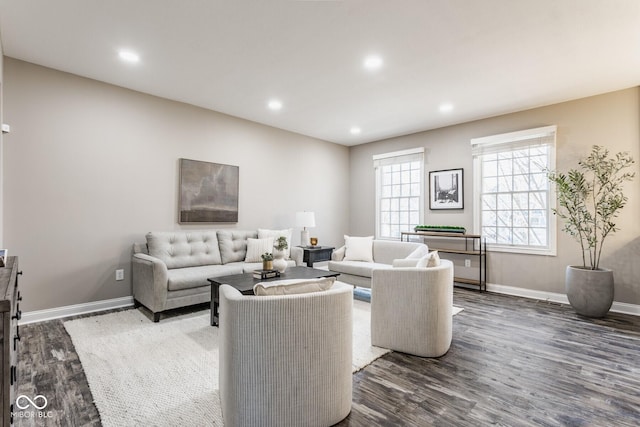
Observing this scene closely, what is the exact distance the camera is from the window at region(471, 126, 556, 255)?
4.43 metres

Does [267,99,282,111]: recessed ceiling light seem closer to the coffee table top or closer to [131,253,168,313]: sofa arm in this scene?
the coffee table top

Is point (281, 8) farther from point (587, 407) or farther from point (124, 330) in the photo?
point (587, 407)

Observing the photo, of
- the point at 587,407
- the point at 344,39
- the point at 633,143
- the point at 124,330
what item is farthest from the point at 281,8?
the point at 633,143

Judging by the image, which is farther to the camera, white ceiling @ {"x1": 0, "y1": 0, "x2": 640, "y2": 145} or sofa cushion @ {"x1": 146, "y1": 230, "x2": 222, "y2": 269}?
sofa cushion @ {"x1": 146, "y1": 230, "x2": 222, "y2": 269}

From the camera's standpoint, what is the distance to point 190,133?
175 inches

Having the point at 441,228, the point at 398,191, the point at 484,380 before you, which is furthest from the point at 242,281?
the point at 398,191

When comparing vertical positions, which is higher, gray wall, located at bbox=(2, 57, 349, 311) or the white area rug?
gray wall, located at bbox=(2, 57, 349, 311)

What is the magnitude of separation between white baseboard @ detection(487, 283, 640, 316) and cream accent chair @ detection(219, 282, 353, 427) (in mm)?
4064

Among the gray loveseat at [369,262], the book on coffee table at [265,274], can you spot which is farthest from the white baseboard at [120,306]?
the book on coffee table at [265,274]

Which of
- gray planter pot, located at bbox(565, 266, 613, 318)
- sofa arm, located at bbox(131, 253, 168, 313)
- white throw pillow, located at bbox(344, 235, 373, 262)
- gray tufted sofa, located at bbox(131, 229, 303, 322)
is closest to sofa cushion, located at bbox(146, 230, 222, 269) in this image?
gray tufted sofa, located at bbox(131, 229, 303, 322)

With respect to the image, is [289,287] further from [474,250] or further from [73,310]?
[474,250]

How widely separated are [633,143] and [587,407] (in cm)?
346

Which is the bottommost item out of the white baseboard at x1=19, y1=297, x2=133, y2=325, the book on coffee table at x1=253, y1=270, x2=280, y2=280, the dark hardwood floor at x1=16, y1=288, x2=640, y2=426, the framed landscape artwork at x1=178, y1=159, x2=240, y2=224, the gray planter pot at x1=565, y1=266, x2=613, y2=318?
the dark hardwood floor at x1=16, y1=288, x2=640, y2=426

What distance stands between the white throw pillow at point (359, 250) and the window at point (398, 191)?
4.31 ft
